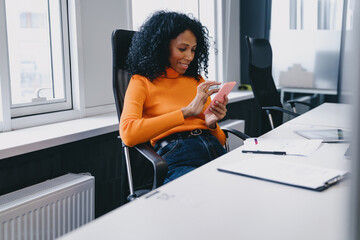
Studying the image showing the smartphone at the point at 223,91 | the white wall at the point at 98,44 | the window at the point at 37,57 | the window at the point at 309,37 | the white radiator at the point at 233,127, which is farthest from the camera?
the window at the point at 309,37

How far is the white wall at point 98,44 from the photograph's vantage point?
2.18m

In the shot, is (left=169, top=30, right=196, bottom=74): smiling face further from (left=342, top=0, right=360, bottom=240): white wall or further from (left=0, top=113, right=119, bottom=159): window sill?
(left=342, top=0, right=360, bottom=240): white wall

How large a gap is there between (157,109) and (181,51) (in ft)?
1.01

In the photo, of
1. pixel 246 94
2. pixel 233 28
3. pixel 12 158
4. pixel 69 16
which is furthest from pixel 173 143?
pixel 233 28

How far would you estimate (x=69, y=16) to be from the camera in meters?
2.11

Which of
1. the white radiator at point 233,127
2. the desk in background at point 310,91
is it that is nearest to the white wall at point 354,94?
the white radiator at point 233,127

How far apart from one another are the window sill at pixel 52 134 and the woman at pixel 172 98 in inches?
12.8

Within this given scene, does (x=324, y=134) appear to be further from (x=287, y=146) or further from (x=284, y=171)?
(x=284, y=171)

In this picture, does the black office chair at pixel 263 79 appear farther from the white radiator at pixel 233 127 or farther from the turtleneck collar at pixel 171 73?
the turtleneck collar at pixel 171 73

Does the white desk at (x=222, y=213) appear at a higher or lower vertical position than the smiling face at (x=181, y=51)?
lower

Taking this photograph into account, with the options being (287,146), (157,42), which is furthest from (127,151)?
(287,146)

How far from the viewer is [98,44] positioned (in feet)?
7.39

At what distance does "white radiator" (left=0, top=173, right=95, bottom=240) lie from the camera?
1415 mm

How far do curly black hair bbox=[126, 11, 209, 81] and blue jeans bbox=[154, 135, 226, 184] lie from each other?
0.33 metres
